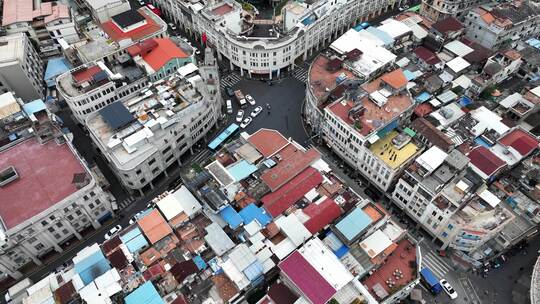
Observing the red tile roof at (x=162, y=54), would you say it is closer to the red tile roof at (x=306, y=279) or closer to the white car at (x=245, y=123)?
the white car at (x=245, y=123)

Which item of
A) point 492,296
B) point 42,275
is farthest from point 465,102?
point 42,275

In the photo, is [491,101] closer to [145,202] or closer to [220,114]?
[220,114]

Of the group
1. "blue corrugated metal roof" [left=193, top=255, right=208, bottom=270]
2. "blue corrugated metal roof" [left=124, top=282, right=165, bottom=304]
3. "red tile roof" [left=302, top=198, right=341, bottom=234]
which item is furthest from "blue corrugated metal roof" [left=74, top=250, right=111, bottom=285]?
"red tile roof" [left=302, top=198, right=341, bottom=234]

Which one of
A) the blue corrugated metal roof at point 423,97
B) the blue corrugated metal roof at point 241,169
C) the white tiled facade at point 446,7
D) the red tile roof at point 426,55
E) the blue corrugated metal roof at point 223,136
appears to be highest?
the white tiled facade at point 446,7

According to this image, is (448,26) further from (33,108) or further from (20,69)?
(20,69)

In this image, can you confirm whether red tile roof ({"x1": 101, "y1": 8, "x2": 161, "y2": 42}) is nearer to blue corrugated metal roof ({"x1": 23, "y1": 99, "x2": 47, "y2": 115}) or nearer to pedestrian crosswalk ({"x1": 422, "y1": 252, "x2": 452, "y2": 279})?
blue corrugated metal roof ({"x1": 23, "y1": 99, "x2": 47, "y2": 115})

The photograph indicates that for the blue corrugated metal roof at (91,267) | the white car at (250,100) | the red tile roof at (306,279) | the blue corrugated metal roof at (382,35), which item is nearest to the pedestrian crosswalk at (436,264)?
the red tile roof at (306,279)

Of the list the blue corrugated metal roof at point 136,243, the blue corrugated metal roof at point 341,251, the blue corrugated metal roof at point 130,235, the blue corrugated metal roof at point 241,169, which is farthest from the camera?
the blue corrugated metal roof at point 241,169
